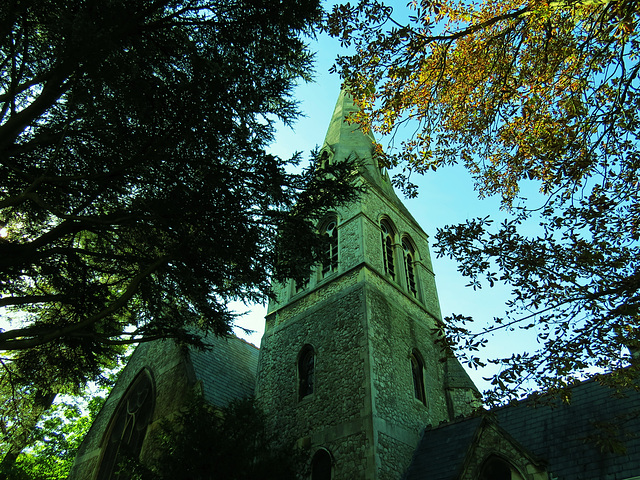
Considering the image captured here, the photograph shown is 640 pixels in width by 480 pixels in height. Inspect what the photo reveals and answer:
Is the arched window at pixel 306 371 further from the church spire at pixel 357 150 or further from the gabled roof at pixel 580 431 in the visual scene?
the church spire at pixel 357 150

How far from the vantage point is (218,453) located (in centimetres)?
771

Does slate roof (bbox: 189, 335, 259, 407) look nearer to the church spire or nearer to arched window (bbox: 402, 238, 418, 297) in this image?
arched window (bbox: 402, 238, 418, 297)

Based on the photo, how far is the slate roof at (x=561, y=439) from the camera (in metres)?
8.40

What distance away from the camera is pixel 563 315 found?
5.36 m

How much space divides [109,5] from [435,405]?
1292 cm

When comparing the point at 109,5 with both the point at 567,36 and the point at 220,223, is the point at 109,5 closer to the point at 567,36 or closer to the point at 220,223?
the point at 220,223

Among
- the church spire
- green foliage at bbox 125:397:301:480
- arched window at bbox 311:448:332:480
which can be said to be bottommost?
green foliage at bbox 125:397:301:480

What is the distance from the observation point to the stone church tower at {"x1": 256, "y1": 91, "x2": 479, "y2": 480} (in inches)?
423

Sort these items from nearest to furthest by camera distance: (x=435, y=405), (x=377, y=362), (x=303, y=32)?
(x=303, y=32)
(x=377, y=362)
(x=435, y=405)

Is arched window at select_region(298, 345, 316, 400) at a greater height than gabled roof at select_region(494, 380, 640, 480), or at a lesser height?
greater

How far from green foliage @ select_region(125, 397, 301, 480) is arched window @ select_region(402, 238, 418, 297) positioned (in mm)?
9297

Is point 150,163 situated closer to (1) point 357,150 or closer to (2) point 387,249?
(2) point 387,249

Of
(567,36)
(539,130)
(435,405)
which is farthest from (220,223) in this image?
(435,405)

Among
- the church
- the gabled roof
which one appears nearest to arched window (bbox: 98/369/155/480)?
the church
